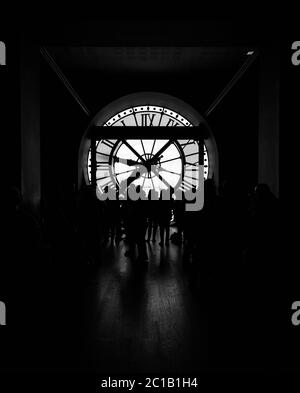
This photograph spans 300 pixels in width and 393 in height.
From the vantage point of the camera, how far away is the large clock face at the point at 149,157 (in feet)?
29.3

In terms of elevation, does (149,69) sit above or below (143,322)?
above

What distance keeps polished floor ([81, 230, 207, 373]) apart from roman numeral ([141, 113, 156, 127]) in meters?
4.85

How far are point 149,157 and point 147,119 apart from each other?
0.85 metres

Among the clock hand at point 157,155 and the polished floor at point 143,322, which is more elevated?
the clock hand at point 157,155

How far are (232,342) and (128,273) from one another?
226cm

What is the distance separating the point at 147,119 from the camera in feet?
29.9

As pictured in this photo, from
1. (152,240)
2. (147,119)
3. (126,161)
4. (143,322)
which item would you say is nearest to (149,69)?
(147,119)

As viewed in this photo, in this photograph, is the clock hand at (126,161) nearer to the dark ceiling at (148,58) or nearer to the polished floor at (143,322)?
the dark ceiling at (148,58)

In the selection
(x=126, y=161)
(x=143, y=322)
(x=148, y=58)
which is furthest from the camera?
(x=126, y=161)

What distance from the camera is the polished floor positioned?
7.27 ft

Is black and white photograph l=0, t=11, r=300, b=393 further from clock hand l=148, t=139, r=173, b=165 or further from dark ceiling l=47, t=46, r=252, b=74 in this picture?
clock hand l=148, t=139, r=173, b=165

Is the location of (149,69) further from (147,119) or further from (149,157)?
(149,157)

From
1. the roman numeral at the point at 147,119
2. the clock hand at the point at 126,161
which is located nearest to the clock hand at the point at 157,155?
the clock hand at the point at 126,161

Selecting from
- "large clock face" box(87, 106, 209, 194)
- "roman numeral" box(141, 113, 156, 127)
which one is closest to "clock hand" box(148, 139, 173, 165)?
"large clock face" box(87, 106, 209, 194)
